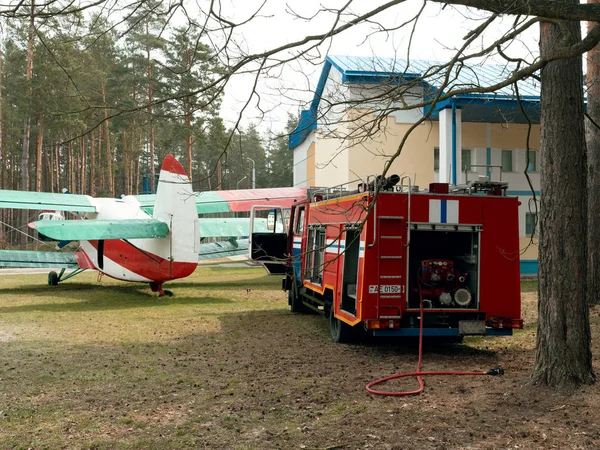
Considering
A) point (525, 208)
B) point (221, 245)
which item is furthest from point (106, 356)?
point (525, 208)

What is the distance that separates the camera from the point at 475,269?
8.88m

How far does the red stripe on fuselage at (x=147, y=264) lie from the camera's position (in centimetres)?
1722

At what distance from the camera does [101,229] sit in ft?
53.3

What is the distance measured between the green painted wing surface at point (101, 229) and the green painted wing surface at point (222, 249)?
19.2 feet

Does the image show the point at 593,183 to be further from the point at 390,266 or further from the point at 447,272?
the point at 390,266

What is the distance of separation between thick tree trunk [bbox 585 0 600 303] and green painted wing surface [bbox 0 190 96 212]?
15156 mm

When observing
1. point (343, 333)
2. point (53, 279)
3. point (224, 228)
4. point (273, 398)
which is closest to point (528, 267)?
point (224, 228)

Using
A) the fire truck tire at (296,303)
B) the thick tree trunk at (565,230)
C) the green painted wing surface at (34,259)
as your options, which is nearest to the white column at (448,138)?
the fire truck tire at (296,303)

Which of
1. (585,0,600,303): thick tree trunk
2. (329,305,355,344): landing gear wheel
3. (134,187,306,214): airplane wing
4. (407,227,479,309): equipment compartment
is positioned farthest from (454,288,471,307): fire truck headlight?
(134,187,306,214): airplane wing

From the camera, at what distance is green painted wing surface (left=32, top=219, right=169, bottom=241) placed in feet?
51.2

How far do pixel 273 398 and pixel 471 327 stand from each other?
3.37 metres

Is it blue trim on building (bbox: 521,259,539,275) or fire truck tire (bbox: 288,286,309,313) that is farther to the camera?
blue trim on building (bbox: 521,259,539,275)

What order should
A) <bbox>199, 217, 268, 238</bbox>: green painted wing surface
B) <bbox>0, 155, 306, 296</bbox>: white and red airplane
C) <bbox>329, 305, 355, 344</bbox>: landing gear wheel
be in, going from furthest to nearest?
<bbox>199, 217, 268, 238</bbox>: green painted wing surface
<bbox>0, 155, 306, 296</bbox>: white and red airplane
<bbox>329, 305, 355, 344</bbox>: landing gear wheel

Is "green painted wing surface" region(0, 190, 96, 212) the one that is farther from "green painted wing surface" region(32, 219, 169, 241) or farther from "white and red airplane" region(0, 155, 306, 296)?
"green painted wing surface" region(32, 219, 169, 241)
